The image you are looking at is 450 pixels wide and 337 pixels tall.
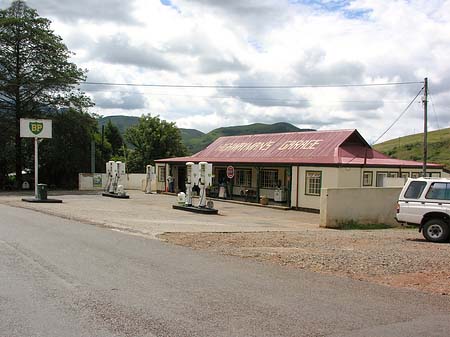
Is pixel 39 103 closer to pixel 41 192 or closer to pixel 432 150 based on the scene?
pixel 41 192

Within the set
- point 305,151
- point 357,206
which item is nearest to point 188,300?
point 357,206

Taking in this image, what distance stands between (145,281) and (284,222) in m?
14.6

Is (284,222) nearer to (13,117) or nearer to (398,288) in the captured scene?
(398,288)

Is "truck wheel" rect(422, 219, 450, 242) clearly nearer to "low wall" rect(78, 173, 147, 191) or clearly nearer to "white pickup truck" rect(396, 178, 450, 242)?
"white pickup truck" rect(396, 178, 450, 242)

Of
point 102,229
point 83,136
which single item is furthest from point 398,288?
point 83,136

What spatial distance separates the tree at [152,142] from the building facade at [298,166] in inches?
993

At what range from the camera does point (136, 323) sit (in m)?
5.48

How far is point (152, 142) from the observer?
65562mm

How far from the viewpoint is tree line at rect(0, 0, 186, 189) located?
140ft

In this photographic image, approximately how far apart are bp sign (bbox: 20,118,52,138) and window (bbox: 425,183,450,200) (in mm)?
22261

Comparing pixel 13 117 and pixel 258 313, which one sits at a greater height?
pixel 13 117

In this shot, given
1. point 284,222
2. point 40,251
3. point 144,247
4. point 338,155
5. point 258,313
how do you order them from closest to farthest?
point 258,313 < point 40,251 < point 144,247 < point 284,222 < point 338,155

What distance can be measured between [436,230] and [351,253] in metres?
4.89

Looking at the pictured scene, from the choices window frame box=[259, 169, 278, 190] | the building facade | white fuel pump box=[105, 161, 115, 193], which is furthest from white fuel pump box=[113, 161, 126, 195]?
window frame box=[259, 169, 278, 190]
